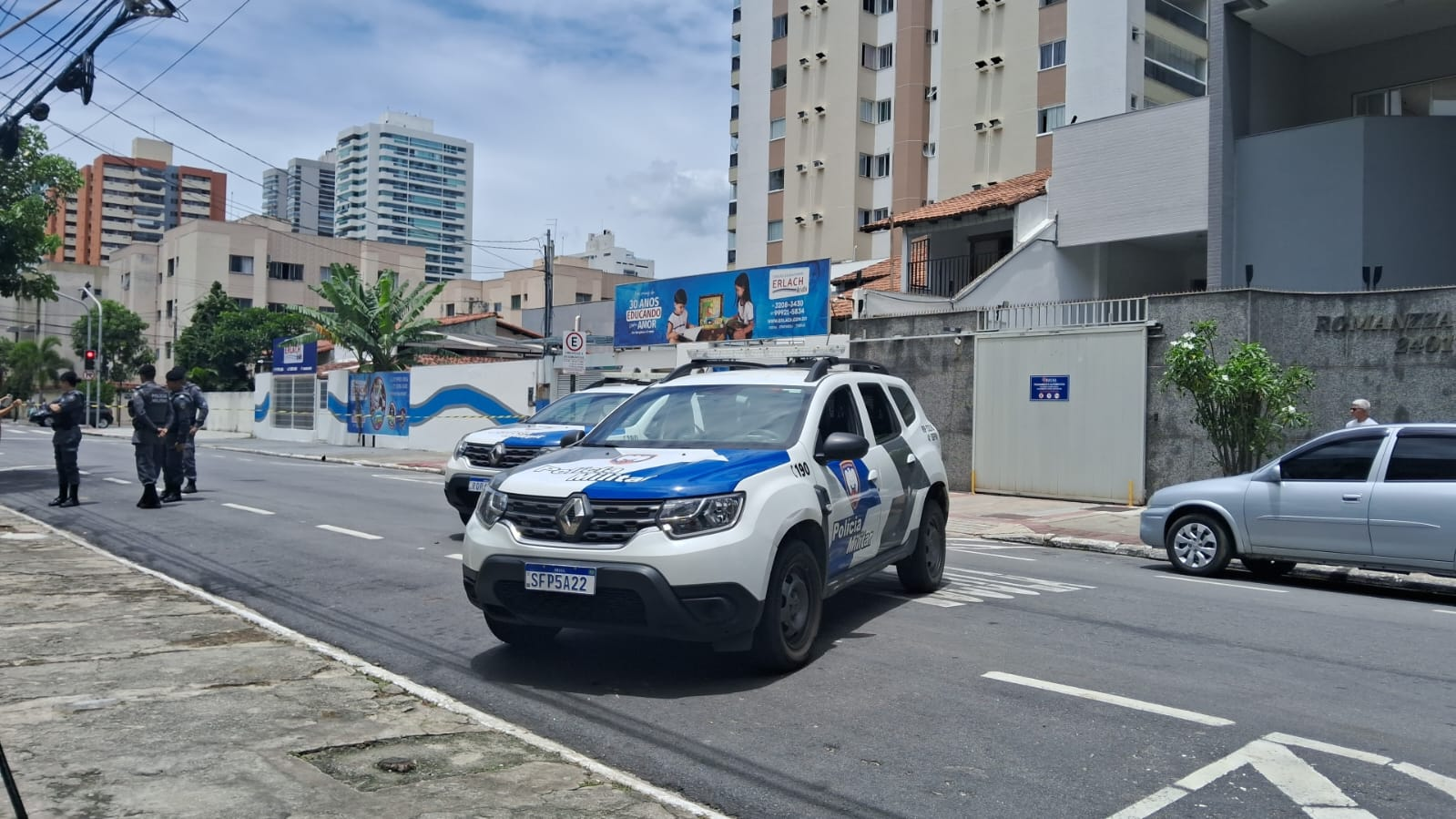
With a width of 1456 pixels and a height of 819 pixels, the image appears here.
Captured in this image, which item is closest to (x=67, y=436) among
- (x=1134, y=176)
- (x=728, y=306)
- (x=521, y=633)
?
(x=521, y=633)

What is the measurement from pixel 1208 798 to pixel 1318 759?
0.83 metres

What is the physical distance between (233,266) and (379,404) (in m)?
48.4

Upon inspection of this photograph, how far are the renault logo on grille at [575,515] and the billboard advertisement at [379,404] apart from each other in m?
29.6

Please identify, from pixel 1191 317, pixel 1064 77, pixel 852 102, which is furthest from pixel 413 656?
pixel 852 102

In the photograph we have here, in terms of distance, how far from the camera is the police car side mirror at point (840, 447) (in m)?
6.62

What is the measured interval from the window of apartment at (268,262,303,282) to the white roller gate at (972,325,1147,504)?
232 ft

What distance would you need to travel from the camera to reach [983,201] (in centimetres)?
2652

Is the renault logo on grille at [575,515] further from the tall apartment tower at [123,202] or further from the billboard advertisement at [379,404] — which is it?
the tall apartment tower at [123,202]

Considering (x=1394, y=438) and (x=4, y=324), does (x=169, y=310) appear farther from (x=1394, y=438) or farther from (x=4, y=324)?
(x=1394, y=438)

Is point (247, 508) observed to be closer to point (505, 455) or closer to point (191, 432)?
point (191, 432)

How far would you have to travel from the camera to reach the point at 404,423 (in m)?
34.3

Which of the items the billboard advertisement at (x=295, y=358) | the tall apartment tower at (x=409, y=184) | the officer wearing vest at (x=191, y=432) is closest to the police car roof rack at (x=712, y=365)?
the officer wearing vest at (x=191, y=432)

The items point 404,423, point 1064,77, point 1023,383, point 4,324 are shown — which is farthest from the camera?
point 4,324

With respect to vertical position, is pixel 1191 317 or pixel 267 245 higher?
pixel 267 245
